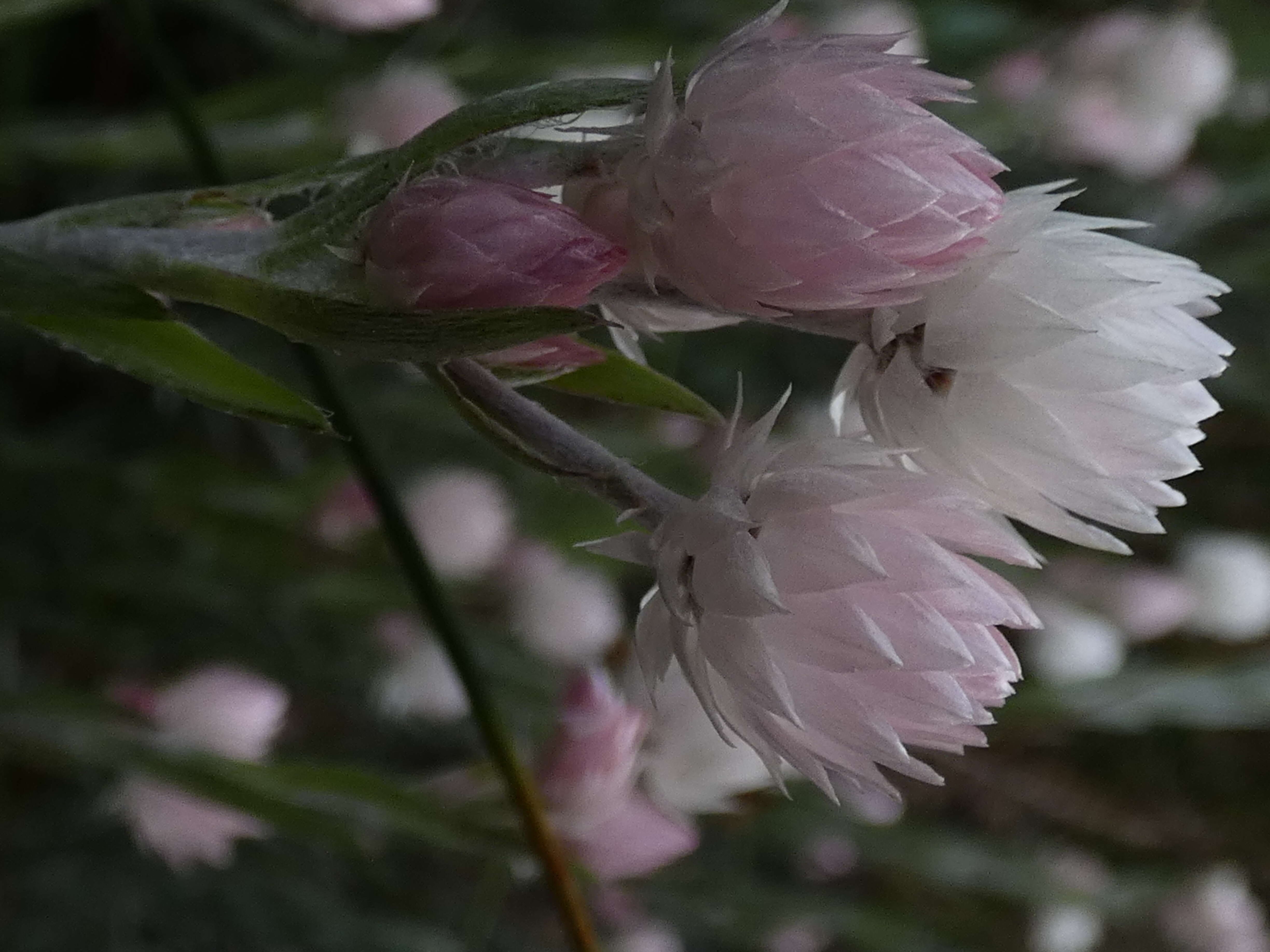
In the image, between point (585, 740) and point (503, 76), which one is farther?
point (503, 76)

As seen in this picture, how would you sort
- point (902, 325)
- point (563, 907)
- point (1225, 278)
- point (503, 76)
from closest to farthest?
point (902, 325), point (563, 907), point (503, 76), point (1225, 278)

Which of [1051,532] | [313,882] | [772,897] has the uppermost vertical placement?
[1051,532]

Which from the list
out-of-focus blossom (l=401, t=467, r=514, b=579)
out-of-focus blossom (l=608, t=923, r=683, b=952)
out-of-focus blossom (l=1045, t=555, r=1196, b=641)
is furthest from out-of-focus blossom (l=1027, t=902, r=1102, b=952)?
out-of-focus blossom (l=401, t=467, r=514, b=579)

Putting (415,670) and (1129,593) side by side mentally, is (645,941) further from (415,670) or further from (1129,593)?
(1129,593)

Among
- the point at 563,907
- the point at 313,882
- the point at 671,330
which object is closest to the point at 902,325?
the point at 671,330

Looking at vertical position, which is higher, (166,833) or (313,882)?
(166,833)

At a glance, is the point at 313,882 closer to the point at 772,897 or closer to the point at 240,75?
the point at 772,897
